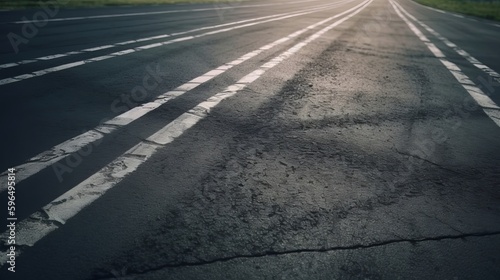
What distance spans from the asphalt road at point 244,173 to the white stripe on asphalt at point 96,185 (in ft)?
0.04

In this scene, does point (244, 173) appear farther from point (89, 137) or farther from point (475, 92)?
point (475, 92)

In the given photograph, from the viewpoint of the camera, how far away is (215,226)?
2.05 meters

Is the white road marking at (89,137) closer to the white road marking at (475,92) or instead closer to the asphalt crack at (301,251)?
the asphalt crack at (301,251)

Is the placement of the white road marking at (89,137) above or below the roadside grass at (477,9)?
below

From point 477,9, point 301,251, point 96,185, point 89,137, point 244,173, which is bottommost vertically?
point 301,251

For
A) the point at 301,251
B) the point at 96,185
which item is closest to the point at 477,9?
the point at 301,251

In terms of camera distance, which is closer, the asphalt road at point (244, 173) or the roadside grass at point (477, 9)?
the asphalt road at point (244, 173)

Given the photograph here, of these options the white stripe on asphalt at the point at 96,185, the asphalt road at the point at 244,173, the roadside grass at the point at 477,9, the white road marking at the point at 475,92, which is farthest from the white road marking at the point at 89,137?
the roadside grass at the point at 477,9

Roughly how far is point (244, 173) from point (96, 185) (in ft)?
3.75

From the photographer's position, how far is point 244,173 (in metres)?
2.63

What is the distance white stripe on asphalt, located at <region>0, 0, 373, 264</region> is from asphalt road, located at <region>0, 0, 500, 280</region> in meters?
0.01

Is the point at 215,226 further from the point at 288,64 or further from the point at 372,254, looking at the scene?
the point at 288,64

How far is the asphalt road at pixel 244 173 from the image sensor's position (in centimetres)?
183

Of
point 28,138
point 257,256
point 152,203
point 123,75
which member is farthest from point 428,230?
point 123,75
